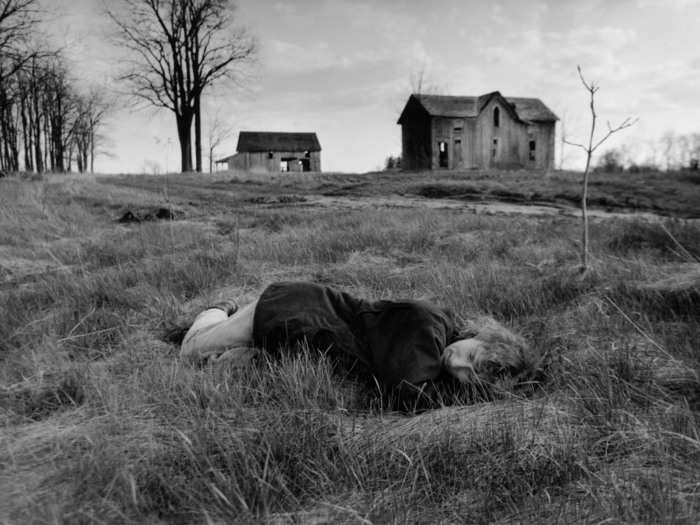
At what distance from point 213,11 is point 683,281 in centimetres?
3136

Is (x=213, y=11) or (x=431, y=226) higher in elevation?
(x=213, y=11)

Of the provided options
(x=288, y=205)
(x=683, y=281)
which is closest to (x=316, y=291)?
(x=683, y=281)

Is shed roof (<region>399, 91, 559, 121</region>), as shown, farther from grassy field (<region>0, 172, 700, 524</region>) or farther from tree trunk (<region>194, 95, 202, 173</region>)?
grassy field (<region>0, 172, 700, 524</region>)

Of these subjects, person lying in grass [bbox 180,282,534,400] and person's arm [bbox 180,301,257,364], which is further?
person's arm [bbox 180,301,257,364]

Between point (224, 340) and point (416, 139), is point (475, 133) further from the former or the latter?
point (224, 340)

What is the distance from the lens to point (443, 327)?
230 cm

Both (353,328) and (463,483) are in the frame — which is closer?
(463,483)

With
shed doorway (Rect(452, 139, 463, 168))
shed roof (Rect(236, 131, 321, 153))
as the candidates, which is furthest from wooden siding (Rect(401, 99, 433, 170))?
shed roof (Rect(236, 131, 321, 153))

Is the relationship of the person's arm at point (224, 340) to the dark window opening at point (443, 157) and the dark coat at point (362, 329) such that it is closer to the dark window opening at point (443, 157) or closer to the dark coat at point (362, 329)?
the dark coat at point (362, 329)

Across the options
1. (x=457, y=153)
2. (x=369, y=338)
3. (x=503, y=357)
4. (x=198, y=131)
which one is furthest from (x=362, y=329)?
(x=457, y=153)

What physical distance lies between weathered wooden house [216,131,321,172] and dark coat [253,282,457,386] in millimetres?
47755

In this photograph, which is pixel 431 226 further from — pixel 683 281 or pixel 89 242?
pixel 89 242

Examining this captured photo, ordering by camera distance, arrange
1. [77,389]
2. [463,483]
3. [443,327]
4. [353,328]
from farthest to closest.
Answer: [353,328] < [443,327] < [77,389] < [463,483]

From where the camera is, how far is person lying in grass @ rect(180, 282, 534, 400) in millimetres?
2115
